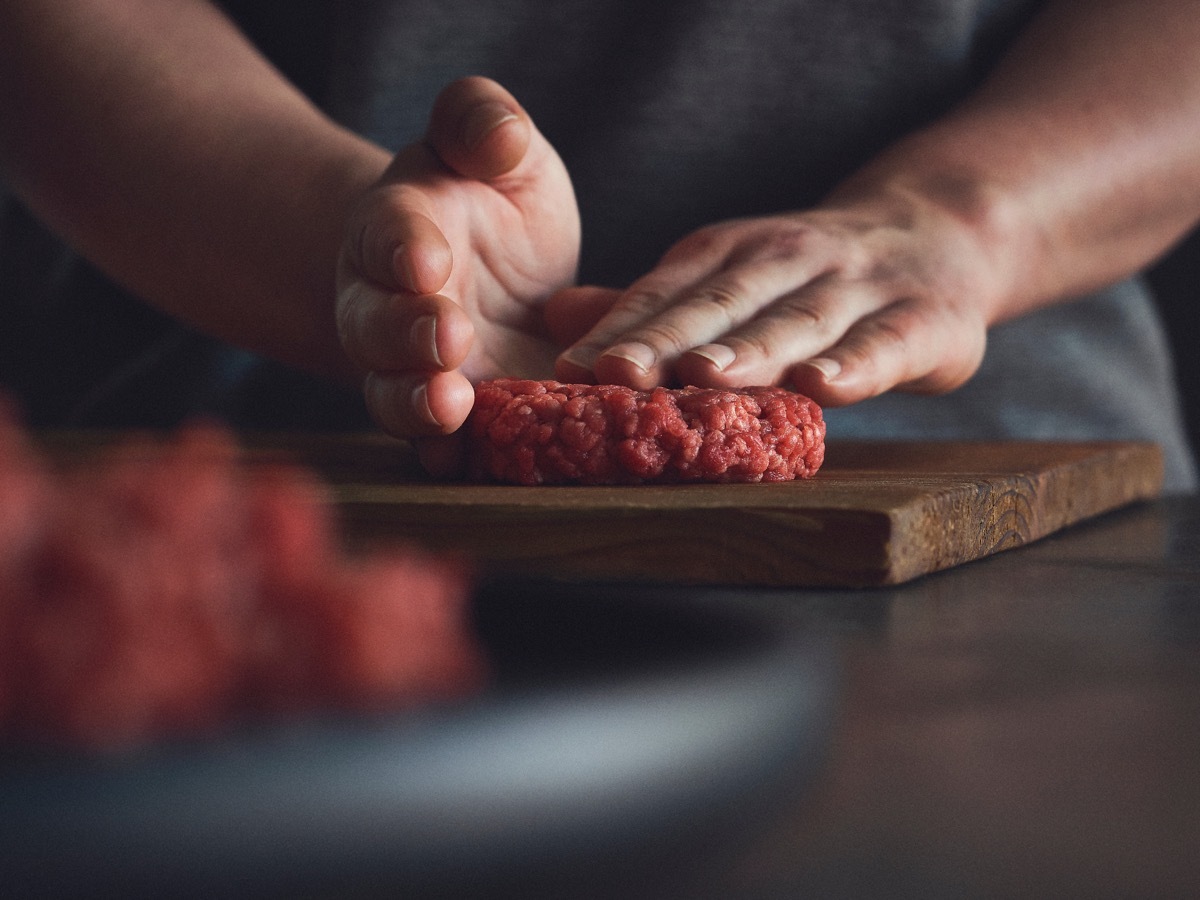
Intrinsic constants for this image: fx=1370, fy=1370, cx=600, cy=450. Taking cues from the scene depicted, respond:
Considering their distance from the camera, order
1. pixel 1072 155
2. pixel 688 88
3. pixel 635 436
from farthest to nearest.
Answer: pixel 688 88, pixel 1072 155, pixel 635 436

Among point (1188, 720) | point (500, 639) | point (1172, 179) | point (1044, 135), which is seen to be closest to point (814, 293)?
point (1044, 135)

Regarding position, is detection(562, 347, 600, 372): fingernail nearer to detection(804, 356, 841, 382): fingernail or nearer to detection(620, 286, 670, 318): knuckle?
detection(620, 286, 670, 318): knuckle

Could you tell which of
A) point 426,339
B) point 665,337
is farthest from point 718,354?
point 426,339

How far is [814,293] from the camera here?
1568mm

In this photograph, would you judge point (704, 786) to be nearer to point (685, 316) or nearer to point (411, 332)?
point (411, 332)

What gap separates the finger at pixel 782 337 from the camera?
4.53ft

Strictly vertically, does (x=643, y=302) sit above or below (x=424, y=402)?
above

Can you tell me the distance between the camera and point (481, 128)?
1.41 m

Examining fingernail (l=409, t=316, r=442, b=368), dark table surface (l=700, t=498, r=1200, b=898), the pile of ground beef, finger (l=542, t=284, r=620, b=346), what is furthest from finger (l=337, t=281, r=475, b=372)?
the pile of ground beef

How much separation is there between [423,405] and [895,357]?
1.84ft

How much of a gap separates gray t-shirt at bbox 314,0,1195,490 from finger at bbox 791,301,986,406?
373 millimetres

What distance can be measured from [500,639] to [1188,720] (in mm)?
329

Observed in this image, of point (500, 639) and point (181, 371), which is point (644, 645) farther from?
point (181, 371)

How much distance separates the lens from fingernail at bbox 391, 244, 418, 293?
1.30 metres
